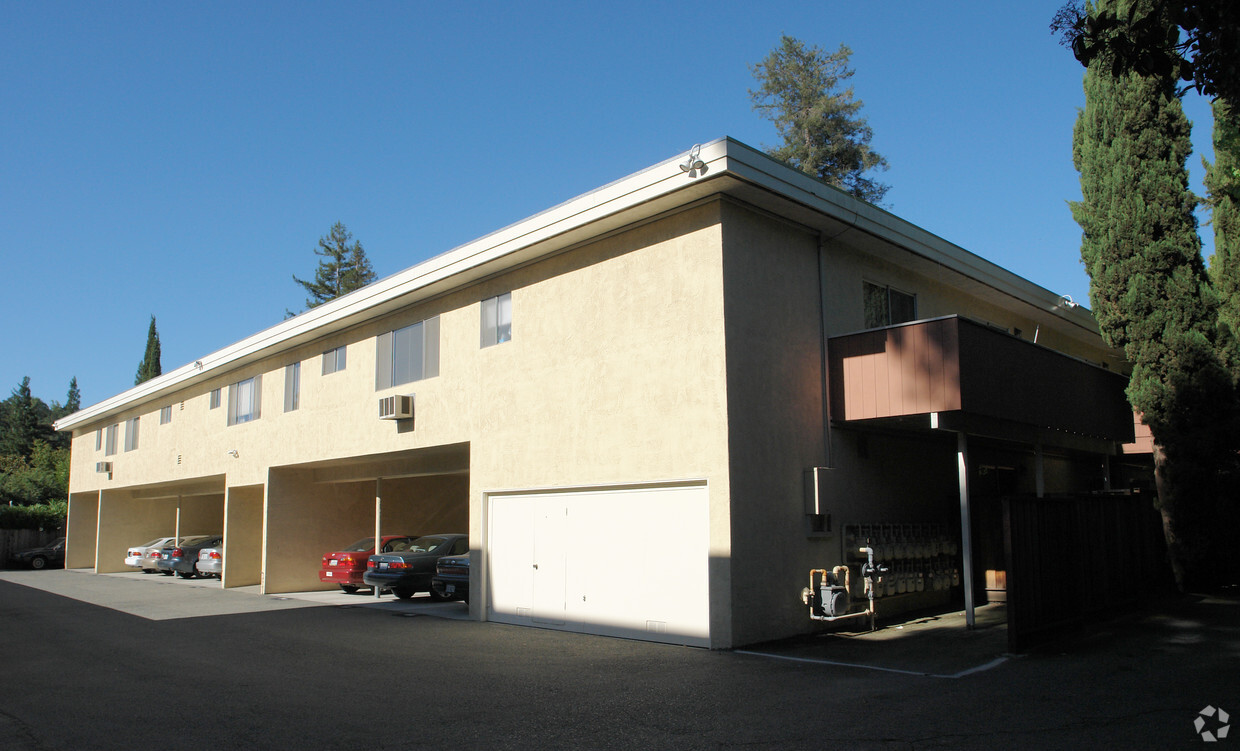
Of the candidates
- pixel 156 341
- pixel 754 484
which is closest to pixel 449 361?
pixel 754 484

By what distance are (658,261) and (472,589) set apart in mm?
6716

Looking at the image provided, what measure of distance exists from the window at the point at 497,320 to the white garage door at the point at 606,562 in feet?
8.97

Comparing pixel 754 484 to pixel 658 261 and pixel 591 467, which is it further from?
pixel 658 261

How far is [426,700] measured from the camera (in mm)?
8117

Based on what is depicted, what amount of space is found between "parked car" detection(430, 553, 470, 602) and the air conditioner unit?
3.34 m

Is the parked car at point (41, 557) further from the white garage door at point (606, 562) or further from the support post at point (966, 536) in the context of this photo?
the support post at point (966, 536)

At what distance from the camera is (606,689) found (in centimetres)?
853

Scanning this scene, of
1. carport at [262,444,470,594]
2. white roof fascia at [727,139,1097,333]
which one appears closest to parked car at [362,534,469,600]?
carport at [262,444,470,594]

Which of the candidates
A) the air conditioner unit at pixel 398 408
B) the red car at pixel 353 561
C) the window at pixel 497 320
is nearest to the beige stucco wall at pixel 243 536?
the red car at pixel 353 561

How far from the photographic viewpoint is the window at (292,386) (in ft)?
67.8

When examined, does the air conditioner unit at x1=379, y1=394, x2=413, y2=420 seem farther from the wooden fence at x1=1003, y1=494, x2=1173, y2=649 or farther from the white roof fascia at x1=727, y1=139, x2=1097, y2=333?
the wooden fence at x1=1003, y1=494, x2=1173, y2=649

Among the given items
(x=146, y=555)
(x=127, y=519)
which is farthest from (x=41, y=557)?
(x=146, y=555)

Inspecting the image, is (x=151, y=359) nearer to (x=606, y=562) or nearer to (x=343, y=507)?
(x=343, y=507)

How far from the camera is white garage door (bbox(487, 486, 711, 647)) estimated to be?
11.5m
